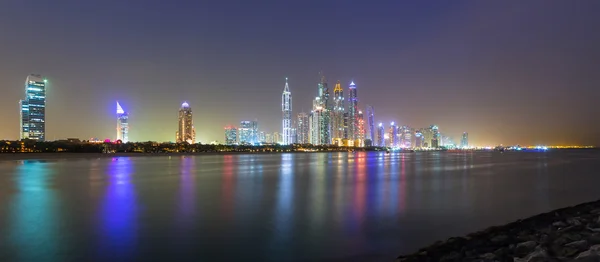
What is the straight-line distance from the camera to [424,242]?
508 inches

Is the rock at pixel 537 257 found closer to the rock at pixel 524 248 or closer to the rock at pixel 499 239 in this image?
the rock at pixel 524 248

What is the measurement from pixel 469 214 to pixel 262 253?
11609 millimetres

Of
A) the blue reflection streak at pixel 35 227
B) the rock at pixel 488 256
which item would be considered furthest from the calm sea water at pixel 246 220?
the rock at pixel 488 256

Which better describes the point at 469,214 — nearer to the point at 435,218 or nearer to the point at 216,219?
the point at 435,218

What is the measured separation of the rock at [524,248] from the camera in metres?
9.09

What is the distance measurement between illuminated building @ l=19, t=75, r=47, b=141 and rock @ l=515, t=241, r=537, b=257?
20899cm

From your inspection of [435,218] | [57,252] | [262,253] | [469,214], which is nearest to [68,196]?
[57,252]

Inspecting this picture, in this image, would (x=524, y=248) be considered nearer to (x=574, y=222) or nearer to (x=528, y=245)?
(x=528, y=245)

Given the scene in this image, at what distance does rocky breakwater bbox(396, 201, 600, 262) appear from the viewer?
809 cm

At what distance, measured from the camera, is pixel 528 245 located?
963cm

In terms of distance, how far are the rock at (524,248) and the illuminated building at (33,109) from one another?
8228 inches

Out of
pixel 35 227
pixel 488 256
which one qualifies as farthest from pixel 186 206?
pixel 488 256

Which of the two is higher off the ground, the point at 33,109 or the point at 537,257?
the point at 33,109

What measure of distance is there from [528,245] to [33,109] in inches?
8328
